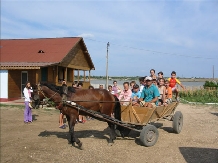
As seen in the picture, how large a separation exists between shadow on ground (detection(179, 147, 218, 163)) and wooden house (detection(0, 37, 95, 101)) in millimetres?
13335

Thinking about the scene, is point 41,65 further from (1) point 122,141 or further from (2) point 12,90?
(1) point 122,141

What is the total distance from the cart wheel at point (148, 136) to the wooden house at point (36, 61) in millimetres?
12344

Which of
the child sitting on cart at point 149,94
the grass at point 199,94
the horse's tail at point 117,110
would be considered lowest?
the grass at point 199,94

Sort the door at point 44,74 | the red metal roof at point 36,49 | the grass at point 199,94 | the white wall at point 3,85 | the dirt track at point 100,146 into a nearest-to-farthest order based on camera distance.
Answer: the dirt track at point 100,146 → the white wall at point 3,85 → the red metal roof at point 36,49 → the door at point 44,74 → the grass at point 199,94

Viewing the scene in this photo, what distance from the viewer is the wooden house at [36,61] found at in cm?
1928

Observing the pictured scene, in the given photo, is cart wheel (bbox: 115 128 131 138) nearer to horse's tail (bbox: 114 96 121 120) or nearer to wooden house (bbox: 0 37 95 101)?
horse's tail (bbox: 114 96 121 120)

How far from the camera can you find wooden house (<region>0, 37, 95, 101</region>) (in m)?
19.3

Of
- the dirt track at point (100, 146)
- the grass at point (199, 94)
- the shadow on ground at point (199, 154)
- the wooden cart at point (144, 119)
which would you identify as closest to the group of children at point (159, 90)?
the wooden cart at point (144, 119)

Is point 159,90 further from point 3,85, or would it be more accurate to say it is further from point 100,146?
point 3,85

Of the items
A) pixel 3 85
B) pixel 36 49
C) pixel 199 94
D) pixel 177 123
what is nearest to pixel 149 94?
pixel 177 123

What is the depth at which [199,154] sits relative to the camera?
20.8 feet

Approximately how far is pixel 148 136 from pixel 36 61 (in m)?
14.6

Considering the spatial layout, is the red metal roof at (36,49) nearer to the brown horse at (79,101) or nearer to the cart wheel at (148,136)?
the brown horse at (79,101)

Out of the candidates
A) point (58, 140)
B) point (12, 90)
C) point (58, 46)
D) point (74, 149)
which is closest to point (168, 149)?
point (74, 149)
